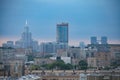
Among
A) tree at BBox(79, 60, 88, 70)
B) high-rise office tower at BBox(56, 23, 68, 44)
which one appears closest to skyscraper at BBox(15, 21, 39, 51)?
high-rise office tower at BBox(56, 23, 68, 44)

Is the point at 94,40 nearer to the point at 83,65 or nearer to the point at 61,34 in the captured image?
the point at 83,65

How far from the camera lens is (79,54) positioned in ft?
63.0

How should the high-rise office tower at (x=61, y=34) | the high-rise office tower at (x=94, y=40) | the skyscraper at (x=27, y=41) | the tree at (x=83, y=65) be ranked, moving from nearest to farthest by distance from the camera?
the tree at (x=83, y=65) → the high-rise office tower at (x=94, y=40) → the skyscraper at (x=27, y=41) → the high-rise office tower at (x=61, y=34)

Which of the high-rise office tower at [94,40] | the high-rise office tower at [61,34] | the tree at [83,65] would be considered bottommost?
the tree at [83,65]

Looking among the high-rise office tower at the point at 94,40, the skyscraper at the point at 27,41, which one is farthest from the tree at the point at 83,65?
the skyscraper at the point at 27,41

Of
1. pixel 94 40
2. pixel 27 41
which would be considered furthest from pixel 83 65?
pixel 27 41

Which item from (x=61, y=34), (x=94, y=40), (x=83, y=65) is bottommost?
(x=83, y=65)

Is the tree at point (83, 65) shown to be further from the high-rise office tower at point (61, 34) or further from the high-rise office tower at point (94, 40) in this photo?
the high-rise office tower at point (61, 34)

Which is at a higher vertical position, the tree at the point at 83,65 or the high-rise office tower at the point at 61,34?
the high-rise office tower at the point at 61,34

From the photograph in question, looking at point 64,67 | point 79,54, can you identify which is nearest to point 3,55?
point 64,67

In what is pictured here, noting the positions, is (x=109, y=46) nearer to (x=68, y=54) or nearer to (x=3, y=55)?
(x=68, y=54)

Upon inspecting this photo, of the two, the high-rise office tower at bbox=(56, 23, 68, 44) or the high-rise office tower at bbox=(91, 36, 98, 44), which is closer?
the high-rise office tower at bbox=(91, 36, 98, 44)

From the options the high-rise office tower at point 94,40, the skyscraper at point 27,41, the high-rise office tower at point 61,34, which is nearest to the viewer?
the high-rise office tower at point 94,40

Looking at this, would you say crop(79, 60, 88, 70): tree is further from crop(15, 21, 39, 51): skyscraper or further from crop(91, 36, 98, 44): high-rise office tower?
crop(15, 21, 39, 51): skyscraper
